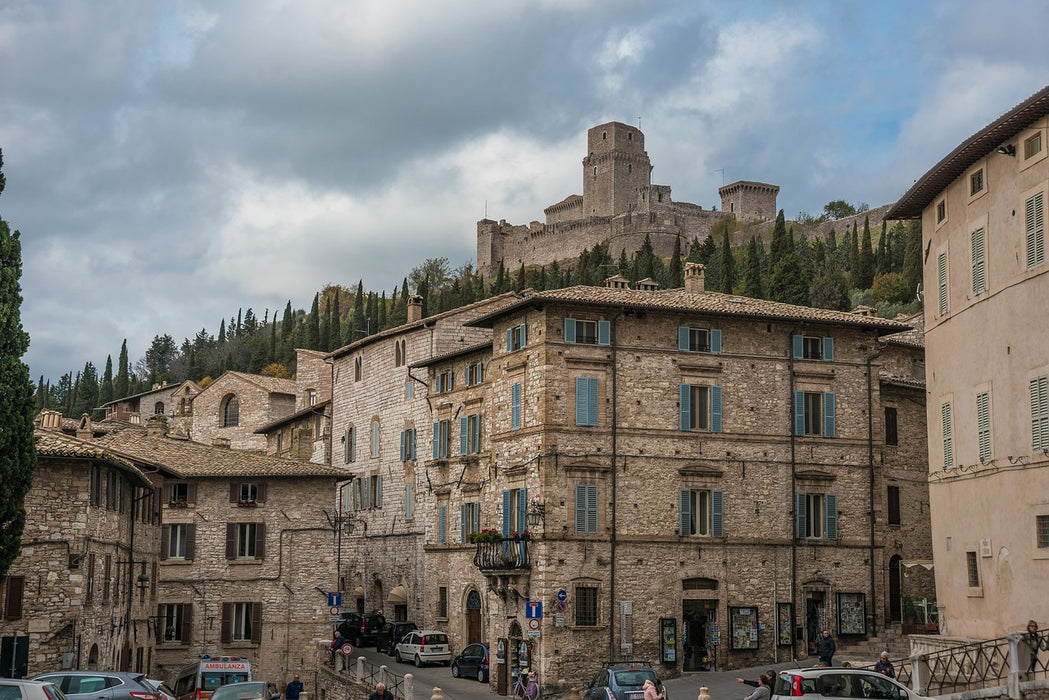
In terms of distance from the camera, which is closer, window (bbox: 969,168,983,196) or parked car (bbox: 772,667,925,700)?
parked car (bbox: 772,667,925,700)

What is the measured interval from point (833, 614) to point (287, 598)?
20.3m

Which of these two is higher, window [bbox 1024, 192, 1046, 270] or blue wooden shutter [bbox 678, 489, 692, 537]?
window [bbox 1024, 192, 1046, 270]

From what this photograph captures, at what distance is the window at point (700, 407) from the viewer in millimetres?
42969

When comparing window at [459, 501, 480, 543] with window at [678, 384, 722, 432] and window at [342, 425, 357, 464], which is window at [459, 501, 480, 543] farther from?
window at [342, 425, 357, 464]

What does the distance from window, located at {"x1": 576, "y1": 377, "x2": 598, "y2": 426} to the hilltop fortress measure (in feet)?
351

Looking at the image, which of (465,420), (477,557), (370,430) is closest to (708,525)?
(477,557)

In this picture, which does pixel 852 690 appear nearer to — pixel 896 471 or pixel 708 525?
pixel 708 525

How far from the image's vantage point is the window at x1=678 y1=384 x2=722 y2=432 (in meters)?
43.0

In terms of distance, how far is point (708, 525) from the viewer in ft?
140

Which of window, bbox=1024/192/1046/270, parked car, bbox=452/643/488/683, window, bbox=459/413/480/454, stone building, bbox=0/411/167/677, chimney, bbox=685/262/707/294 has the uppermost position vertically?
chimney, bbox=685/262/707/294

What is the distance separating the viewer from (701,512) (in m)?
42.8

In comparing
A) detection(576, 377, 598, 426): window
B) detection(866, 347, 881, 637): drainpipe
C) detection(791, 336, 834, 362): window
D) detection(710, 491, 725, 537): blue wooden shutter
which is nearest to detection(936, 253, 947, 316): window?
detection(791, 336, 834, 362): window

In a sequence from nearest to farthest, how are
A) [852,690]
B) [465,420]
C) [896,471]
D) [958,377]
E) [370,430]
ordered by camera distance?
[852,690]
[958,377]
[896,471]
[465,420]
[370,430]

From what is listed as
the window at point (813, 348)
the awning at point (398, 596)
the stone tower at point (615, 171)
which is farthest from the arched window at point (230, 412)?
the stone tower at point (615, 171)
